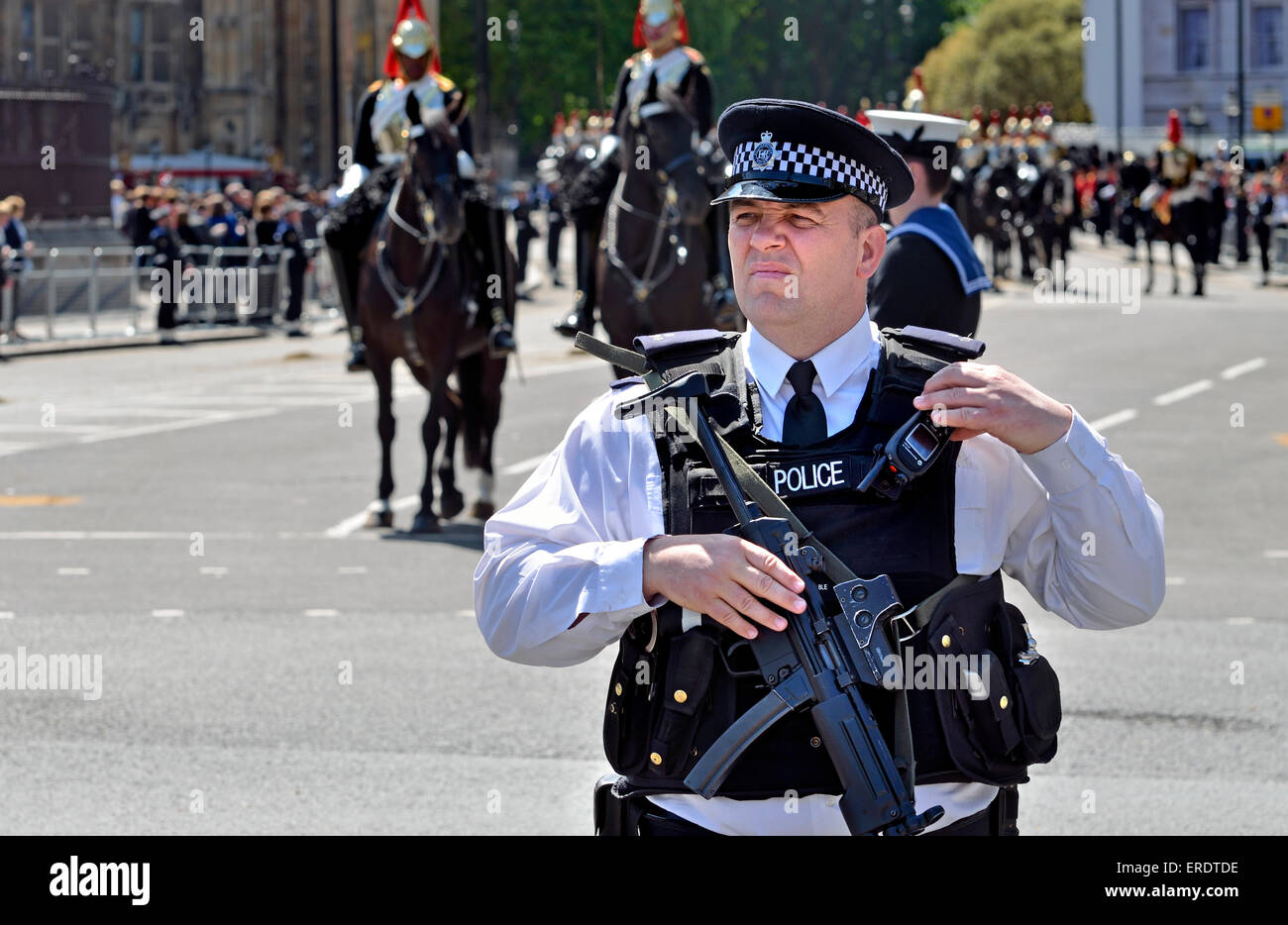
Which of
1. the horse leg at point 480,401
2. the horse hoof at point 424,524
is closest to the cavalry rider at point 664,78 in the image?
the horse leg at point 480,401

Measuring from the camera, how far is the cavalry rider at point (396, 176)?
1411 centimetres

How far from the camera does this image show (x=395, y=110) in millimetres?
14289

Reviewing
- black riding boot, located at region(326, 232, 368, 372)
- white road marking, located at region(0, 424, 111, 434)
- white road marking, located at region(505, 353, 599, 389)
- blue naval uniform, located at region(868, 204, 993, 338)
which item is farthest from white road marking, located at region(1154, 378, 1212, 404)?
blue naval uniform, located at region(868, 204, 993, 338)

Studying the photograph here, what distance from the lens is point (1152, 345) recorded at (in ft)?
90.0

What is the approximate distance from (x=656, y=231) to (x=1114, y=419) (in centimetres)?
566

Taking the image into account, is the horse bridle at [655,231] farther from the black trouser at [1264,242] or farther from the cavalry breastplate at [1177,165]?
the black trouser at [1264,242]

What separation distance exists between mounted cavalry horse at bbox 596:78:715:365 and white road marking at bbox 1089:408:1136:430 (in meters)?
4.68

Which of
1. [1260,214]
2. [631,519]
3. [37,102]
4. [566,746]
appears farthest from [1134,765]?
[1260,214]

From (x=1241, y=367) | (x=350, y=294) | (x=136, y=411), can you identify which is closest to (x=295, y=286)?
(x=136, y=411)

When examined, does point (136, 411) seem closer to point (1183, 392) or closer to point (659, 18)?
point (659, 18)

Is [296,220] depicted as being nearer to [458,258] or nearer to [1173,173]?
[1173,173]

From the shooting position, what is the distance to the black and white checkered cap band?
3678 mm
